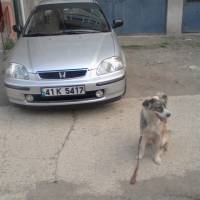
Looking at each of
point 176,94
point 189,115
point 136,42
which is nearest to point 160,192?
point 189,115

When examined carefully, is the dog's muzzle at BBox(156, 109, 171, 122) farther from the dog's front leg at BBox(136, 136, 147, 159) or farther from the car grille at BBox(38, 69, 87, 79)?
the car grille at BBox(38, 69, 87, 79)

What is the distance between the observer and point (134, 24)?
31.9 ft

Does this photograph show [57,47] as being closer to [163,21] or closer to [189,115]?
[189,115]

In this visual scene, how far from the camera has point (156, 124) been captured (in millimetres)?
3605

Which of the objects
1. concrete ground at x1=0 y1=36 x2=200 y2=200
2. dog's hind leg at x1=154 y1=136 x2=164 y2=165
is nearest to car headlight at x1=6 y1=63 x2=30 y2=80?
concrete ground at x1=0 y1=36 x2=200 y2=200

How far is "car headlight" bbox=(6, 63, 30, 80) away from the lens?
185 inches

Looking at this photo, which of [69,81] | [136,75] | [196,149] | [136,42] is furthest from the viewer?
[136,42]

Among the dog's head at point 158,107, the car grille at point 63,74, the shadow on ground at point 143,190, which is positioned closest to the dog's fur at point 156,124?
the dog's head at point 158,107

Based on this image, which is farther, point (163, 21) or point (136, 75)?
point (163, 21)

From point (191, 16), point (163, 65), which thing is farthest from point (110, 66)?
point (191, 16)

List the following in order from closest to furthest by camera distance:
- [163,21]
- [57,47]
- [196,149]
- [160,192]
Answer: [160,192]
[196,149]
[57,47]
[163,21]

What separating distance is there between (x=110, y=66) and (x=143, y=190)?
1.94 meters

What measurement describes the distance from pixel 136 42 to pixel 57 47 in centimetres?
430

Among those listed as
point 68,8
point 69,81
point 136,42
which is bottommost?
point 136,42
